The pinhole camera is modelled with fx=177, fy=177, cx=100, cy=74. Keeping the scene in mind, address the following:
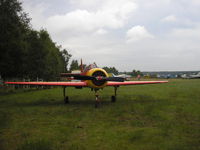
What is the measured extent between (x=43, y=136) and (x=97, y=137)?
1.59 m

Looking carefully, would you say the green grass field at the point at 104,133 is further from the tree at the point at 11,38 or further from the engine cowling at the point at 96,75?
the tree at the point at 11,38

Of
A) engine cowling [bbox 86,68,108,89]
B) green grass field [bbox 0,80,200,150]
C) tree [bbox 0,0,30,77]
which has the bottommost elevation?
green grass field [bbox 0,80,200,150]

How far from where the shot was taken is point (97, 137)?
16.6 feet

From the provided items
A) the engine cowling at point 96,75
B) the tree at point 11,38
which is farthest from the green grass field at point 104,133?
the tree at point 11,38

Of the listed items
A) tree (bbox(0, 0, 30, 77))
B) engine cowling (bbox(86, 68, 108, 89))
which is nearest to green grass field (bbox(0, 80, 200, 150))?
engine cowling (bbox(86, 68, 108, 89))

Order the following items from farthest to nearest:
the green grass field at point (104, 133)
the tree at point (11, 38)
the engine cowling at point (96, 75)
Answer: the tree at point (11, 38) → the engine cowling at point (96, 75) → the green grass field at point (104, 133)

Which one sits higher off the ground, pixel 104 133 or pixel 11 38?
pixel 11 38

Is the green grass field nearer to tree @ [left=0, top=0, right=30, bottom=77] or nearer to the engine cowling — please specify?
the engine cowling

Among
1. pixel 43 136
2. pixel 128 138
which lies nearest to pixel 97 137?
pixel 128 138

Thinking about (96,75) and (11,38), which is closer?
(96,75)

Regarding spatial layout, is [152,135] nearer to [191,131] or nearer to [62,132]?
[191,131]

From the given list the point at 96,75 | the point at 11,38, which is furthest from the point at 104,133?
the point at 11,38

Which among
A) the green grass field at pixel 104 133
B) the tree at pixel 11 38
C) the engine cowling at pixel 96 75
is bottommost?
the green grass field at pixel 104 133

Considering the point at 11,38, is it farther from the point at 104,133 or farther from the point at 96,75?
the point at 104,133
